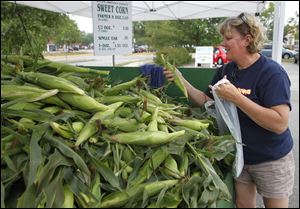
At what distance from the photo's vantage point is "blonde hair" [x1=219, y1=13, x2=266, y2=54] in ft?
7.51

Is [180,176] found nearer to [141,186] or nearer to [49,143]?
[141,186]

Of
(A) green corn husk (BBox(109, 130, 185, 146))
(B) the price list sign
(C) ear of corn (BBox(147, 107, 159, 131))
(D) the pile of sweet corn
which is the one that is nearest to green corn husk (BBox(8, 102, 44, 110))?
(D) the pile of sweet corn

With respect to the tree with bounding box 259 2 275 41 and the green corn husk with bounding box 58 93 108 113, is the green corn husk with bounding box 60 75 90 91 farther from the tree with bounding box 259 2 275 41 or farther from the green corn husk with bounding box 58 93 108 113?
the tree with bounding box 259 2 275 41

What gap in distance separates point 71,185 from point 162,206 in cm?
32

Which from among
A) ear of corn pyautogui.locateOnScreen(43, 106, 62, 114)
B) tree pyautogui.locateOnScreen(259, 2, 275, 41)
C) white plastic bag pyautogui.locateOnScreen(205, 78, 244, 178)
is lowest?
white plastic bag pyautogui.locateOnScreen(205, 78, 244, 178)

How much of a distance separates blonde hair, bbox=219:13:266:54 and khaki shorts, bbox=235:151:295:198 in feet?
2.33

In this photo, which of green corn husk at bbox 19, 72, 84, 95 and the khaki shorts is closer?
green corn husk at bbox 19, 72, 84, 95

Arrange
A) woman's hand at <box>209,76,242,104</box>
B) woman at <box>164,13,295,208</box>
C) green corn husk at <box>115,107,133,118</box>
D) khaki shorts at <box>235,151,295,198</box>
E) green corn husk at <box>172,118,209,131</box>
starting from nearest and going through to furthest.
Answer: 1. green corn husk at <box>115,107,133,118</box>
2. green corn husk at <box>172,118,209,131</box>
3. woman's hand at <box>209,76,242,104</box>
4. woman at <box>164,13,295,208</box>
5. khaki shorts at <box>235,151,295,198</box>

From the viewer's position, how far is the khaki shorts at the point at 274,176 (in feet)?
7.60

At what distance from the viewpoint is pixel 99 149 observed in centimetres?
143

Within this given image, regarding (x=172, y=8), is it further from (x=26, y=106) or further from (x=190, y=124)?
(x=26, y=106)

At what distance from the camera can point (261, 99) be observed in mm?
2217

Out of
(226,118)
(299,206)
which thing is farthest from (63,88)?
(299,206)

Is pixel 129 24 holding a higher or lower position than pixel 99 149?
higher
